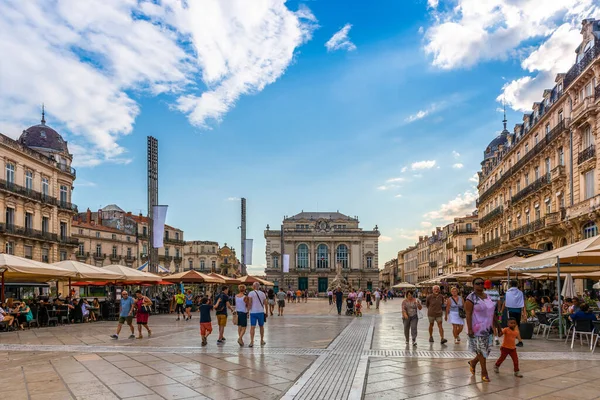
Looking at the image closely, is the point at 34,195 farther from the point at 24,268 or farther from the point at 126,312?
the point at 126,312

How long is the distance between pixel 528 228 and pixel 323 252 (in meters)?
64.2

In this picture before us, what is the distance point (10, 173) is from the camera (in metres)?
37.2

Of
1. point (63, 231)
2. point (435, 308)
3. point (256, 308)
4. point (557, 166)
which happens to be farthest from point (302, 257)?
point (256, 308)

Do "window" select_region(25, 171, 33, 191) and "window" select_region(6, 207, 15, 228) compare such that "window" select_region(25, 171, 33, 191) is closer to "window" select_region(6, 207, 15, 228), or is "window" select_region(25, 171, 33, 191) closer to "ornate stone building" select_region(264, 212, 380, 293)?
"window" select_region(6, 207, 15, 228)

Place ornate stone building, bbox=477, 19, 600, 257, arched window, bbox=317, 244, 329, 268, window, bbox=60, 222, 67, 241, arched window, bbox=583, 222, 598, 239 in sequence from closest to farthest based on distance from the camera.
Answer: arched window, bbox=583, 222, 598, 239
ornate stone building, bbox=477, 19, 600, 257
window, bbox=60, 222, 67, 241
arched window, bbox=317, 244, 329, 268

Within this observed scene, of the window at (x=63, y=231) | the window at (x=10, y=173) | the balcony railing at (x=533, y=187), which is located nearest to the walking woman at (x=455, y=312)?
the balcony railing at (x=533, y=187)

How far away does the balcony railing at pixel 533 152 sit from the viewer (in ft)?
98.2

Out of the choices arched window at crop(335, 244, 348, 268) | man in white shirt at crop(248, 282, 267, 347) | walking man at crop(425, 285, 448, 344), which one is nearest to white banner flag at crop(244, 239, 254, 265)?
walking man at crop(425, 285, 448, 344)

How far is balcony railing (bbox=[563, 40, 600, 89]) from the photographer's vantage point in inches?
1024

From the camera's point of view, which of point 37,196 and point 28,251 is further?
point 37,196

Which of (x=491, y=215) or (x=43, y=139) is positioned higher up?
(x=43, y=139)

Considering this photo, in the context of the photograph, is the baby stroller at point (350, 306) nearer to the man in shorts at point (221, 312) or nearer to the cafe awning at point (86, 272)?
the cafe awning at point (86, 272)

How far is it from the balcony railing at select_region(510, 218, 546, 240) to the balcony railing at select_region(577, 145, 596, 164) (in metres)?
5.30

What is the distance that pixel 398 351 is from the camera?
464 inches
